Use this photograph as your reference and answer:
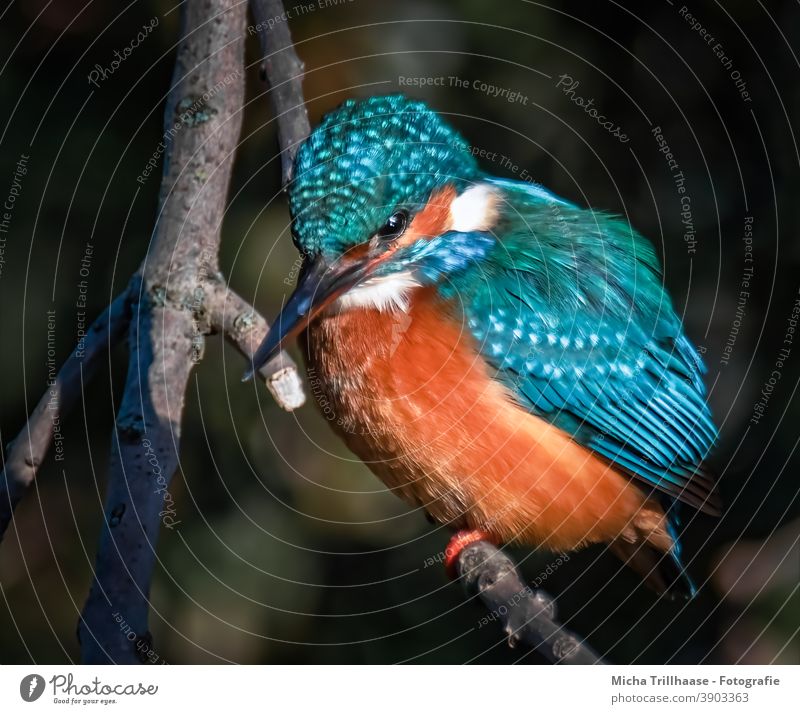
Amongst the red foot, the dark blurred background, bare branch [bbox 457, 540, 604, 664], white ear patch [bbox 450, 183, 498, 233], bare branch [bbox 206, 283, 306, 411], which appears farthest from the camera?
the dark blurred background

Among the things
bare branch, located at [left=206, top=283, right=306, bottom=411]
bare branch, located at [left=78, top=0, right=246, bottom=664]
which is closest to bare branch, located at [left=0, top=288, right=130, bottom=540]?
bare branch, located at [left=78, top=0, right=246, bottom=664]

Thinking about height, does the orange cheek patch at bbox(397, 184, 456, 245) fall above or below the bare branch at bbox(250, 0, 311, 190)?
below

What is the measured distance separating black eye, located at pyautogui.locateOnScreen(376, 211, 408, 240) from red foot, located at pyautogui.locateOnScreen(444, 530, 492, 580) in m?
0.59

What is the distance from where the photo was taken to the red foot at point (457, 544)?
6.16ft

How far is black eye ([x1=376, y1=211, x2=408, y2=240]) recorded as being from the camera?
159 cm

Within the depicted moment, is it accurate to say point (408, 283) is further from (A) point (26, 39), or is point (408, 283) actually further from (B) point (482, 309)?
(A) point (26, 39)

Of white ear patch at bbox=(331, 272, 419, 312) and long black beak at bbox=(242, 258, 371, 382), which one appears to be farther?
white ear patch at bbox=(331, 272, 419, 312)

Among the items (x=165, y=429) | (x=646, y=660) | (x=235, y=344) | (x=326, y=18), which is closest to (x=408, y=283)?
(x=235, y=344)

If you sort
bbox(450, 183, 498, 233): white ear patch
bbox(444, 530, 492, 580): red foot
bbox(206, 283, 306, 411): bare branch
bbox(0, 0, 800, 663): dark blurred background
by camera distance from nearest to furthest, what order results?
bbox(206, 283, 306, 411): bare branch, bbox(450, 183, 498, 233): white ear patch, bbox(444, 530, 492, 580): red foot, bbox(0, 0, 800, 663): dark blurred background

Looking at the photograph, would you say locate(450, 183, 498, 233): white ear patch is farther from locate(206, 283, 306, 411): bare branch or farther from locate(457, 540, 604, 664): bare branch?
locate(457, 540, 604, 664): bare branch

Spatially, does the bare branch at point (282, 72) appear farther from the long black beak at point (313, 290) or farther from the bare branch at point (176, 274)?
the long black beak at point (313, 290)

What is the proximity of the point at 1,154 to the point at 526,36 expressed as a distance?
1110 mm

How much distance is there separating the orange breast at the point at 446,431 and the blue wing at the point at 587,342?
0.04 meters

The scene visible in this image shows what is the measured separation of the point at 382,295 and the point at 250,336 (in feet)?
0.77
